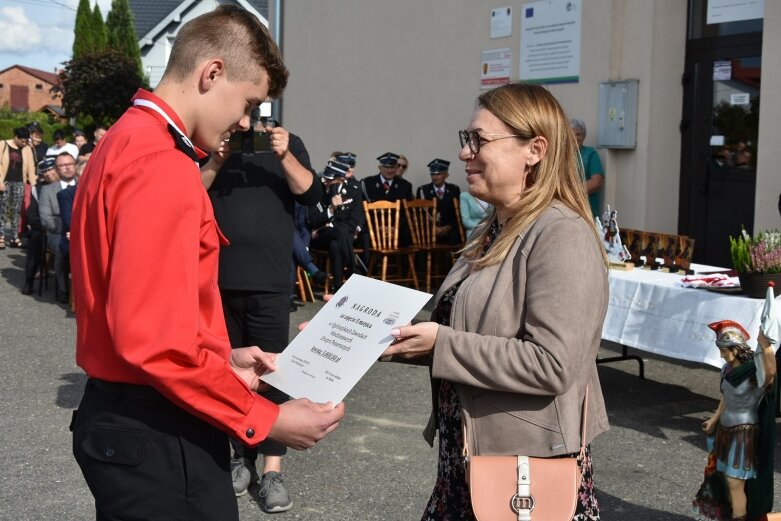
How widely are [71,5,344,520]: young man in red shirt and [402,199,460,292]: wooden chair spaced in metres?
9.87

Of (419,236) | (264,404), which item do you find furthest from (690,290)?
(419,236)

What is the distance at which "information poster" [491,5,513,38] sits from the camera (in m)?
12.1

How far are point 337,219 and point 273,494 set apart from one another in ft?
23.3

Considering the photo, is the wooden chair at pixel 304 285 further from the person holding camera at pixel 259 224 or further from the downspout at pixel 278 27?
the person holding camera at pixel 259 224

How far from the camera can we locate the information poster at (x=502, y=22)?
12.1 meters

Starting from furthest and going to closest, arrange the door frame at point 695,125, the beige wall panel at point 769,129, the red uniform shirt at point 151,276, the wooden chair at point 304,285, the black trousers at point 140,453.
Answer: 1. the wooden chair at point 304,285
2. the door frame at point 695,125
3. the beige wall panel at point 769,129
4. the black trousers at point 140,453
5. the red uniform shirt at point 151,276

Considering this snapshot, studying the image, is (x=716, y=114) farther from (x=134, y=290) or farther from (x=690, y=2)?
(x=134, y=290)

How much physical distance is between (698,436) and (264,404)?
4.68m

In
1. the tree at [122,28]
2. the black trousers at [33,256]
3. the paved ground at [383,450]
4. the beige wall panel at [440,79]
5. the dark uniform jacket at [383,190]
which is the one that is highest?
the tree at [122,28]

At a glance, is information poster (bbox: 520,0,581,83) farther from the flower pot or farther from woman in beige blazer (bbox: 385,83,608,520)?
woman in beige blazer (bbox: 385,83,608,520)

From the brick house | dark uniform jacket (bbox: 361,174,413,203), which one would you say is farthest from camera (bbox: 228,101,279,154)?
the brick house

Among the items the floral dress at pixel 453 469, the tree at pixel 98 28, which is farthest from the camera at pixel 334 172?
the tree at pixel 98 28

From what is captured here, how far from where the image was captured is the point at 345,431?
20.9ft

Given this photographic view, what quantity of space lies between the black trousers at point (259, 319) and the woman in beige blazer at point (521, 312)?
2.12 m
